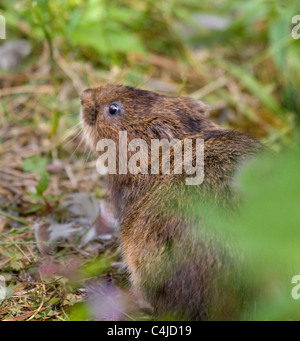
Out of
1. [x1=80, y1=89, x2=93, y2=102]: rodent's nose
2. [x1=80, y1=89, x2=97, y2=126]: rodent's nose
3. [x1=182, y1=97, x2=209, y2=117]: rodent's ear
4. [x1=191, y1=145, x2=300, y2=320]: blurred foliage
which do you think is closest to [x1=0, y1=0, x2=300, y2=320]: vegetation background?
[x1=191, y1=145, x2=300, y2=320]: blurred foliage

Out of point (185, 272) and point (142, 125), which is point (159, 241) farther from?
point (142, 125)

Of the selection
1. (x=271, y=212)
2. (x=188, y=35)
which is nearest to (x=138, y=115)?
(x=271, y=212)

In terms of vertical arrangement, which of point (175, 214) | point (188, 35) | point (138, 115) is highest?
point (188, 35)

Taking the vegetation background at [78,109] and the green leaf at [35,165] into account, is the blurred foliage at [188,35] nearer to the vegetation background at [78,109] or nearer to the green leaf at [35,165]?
the vegetation background at [78,109]

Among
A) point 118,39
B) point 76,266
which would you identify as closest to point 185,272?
point 76,266

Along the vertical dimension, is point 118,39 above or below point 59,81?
above

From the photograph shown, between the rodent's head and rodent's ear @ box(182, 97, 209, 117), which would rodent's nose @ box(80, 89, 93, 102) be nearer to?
the rodent's head

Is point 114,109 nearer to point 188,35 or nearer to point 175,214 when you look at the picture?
point 175,214
